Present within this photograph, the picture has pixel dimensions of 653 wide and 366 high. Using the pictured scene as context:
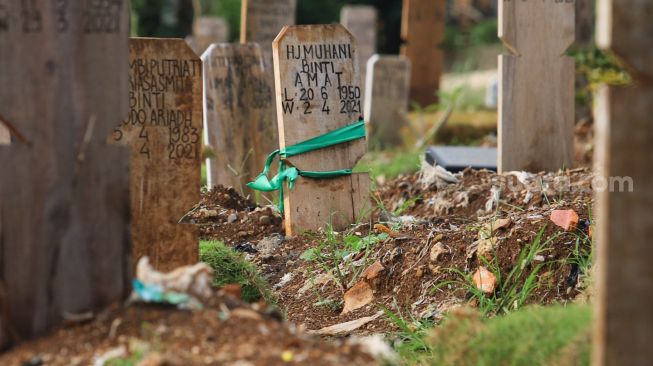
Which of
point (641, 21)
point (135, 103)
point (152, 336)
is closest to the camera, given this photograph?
point (641, 21)

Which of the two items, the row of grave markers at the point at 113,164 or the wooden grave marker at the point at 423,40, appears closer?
the row of grave markers at the point at 113,164

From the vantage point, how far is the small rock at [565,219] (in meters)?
4.76

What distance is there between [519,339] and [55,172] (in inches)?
59.0

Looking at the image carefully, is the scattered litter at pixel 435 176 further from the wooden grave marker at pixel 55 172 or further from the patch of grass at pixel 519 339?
the wooden grave marker at pixel 55 172

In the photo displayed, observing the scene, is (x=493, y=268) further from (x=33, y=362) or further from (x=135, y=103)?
(x=33, y=362)

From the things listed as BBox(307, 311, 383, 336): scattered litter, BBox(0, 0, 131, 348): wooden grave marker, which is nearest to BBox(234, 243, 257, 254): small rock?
BBox(307, 311, 383, 336): scattered litter

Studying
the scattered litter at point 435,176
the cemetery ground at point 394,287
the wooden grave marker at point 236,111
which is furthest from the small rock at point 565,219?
the wooden grave marker at point 236,111

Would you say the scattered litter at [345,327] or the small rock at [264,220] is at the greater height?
the small rock at [264,220]

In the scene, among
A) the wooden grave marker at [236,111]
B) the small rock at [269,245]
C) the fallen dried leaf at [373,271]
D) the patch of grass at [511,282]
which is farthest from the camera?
the wooden grave marker at [236,111]

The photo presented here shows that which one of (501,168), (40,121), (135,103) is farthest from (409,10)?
(40,121)

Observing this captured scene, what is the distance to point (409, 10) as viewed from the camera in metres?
14.1

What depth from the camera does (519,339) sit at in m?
3.15

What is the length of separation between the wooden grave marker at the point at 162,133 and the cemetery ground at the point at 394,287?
0.38 meters

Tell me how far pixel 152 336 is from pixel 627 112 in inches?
57.3
